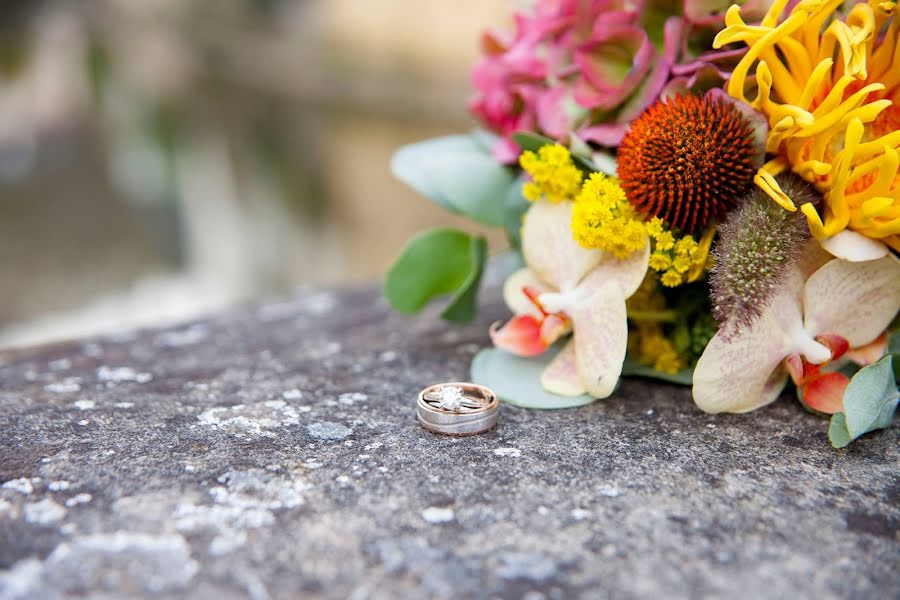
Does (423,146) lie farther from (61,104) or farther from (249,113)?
(249,113)

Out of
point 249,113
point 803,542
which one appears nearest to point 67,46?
point 249,113

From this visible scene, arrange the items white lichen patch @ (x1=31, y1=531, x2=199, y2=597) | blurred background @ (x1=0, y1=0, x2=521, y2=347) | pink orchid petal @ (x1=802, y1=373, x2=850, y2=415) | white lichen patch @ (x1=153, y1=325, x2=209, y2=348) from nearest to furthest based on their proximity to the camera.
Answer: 1. white lichen patch @ (x1=31, y1=531, x2=199, y2=597)
2. pink orchid petal @ (x1=802, y1=373, x2=850, y2=415)
3. white lichen patch @ (x1=153, y1=325, x2=209, y2=348)
4. blurred background @ (x1=0, y1=0, x2=521, y2=347)

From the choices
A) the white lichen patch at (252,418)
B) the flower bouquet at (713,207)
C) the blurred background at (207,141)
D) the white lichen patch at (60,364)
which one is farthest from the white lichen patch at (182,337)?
the blurred background at (207,141)

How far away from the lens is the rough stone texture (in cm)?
46

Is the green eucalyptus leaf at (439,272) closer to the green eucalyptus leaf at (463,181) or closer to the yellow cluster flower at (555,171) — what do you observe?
the green eucalyptus leaf at (463,181)

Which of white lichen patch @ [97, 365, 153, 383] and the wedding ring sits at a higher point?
the wedding ring

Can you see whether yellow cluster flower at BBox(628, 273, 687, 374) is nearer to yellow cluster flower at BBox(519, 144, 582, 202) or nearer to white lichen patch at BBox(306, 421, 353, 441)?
yellow cluster flower at BBox(519, 144, 582, 202)

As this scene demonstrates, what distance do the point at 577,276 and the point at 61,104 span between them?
3.66 m

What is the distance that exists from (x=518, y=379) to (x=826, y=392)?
26 cm

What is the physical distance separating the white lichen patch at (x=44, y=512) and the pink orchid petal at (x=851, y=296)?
0.58 m

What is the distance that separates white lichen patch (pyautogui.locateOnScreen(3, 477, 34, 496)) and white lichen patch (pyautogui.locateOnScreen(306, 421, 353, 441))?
203 mm

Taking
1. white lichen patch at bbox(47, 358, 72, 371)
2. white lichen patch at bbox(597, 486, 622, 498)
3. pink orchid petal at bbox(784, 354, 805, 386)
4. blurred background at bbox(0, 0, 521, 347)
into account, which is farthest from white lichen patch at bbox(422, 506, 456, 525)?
blurred background at bbox(0, 0, 521, 347)

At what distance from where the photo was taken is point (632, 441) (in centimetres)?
63

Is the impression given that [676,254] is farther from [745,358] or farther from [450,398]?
[450,398]
